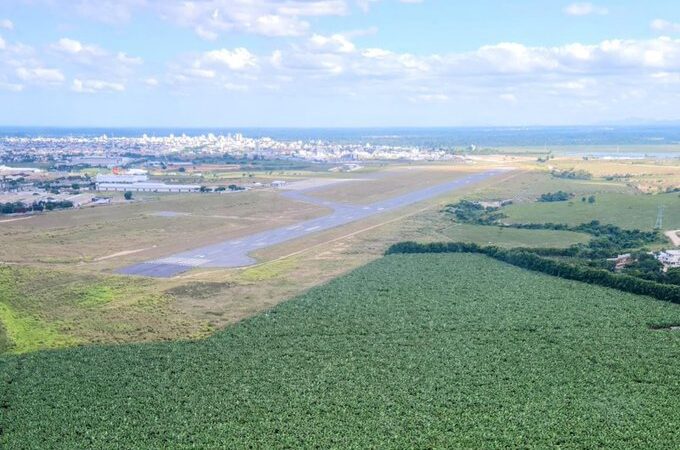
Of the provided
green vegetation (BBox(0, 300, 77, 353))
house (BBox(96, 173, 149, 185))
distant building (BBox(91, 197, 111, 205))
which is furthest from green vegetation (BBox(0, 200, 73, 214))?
green vegetation (BBox(0, 300, 77, 353))

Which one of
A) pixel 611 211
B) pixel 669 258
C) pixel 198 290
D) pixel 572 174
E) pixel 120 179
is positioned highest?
pixel 572 174

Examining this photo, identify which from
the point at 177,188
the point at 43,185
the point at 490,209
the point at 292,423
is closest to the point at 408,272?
the point at 292,423

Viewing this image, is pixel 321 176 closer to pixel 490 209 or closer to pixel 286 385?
pixel 490 209

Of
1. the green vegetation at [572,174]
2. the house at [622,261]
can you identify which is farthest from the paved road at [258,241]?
the green vegetation at [572,174]

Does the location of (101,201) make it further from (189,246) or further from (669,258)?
(669,258)

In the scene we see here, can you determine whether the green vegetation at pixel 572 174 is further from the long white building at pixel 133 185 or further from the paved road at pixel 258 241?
the long white building at pixel 133 185

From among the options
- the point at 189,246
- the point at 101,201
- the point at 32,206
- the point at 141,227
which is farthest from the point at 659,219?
the point at 32,206
